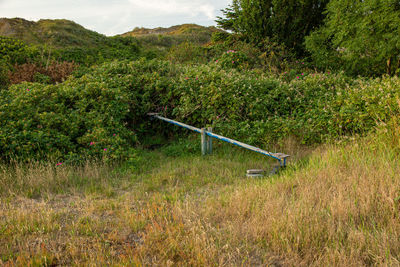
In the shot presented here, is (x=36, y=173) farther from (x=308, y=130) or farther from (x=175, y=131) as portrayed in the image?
(x=308, y=130)

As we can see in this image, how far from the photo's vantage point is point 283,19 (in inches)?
649

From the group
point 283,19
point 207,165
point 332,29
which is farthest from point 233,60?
point 207,165

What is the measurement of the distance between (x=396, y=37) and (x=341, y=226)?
32.0 feet

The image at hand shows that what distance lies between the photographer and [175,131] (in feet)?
29.4

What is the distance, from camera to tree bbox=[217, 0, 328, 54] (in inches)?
647

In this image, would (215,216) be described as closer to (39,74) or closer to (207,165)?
(207,165)

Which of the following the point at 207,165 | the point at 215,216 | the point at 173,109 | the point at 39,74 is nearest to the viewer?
the point at 215,216

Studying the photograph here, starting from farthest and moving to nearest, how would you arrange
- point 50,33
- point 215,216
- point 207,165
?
1. point 50,33
2. point 207,165
3. point 215,216

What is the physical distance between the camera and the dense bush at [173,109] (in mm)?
6109

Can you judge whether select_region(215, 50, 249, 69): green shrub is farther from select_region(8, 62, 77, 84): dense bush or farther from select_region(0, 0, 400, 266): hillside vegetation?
select_region(8, 62, 77, 84): dense bush

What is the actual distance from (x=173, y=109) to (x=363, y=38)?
26.2 feet

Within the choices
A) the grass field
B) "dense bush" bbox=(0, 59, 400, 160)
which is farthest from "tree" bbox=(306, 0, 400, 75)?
the grass field

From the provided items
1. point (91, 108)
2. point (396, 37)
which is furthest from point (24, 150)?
point (396, 37)

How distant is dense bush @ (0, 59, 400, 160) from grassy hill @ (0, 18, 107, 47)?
1341 cm
